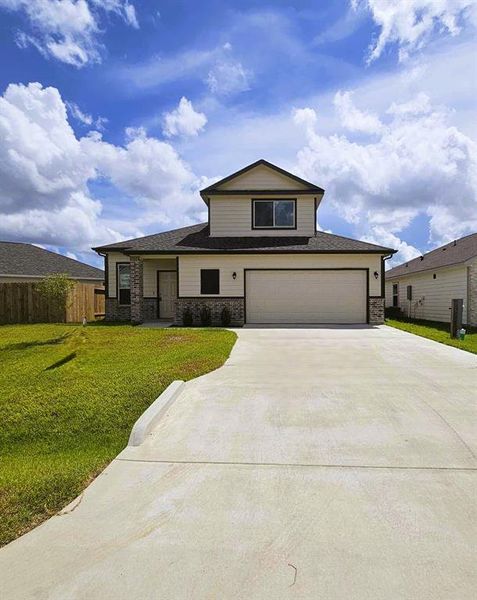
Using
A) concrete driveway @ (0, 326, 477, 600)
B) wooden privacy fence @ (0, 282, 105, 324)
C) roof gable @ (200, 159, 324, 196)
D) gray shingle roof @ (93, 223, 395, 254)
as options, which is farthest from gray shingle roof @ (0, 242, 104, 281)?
concrete driveway @ (0, 326, 477, 600)

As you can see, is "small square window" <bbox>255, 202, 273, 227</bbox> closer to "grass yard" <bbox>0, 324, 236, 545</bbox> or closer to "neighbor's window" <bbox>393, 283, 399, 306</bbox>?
"grass yard" <bbox>0, 324, 236, 545</bbox>

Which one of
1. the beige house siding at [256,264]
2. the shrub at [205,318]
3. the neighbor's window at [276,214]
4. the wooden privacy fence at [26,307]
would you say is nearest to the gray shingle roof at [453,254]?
the beige house siding at [256,264]

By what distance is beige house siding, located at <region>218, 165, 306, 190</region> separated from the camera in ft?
59.2

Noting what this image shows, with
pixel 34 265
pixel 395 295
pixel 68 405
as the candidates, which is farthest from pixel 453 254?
pixel 34 265

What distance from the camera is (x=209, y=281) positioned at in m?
16.7

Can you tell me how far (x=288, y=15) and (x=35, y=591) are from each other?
36.9 feet

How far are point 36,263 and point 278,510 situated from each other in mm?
28707

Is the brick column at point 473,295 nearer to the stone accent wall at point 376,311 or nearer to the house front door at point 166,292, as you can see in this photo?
the stone accent wall at point 376,311

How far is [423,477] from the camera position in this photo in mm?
3527

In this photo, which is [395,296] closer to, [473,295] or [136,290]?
[473,295]

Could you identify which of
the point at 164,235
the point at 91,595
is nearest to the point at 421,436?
the point at 91,595

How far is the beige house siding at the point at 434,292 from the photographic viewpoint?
707 inches

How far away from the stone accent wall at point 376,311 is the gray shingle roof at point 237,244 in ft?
6.72

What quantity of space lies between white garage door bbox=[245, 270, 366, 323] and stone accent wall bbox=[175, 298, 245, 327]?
0.74 meters
